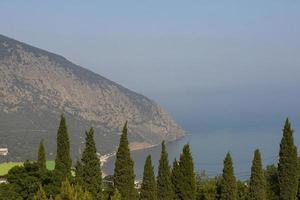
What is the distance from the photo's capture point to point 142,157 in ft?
582

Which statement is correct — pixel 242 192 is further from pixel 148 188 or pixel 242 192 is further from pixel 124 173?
pixel 124 173

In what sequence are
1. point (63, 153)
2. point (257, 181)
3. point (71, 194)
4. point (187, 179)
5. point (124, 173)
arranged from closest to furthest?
point (71, 194)
point (63, 153)
point (124, 173)
point (187, 179)
point (257, 181)

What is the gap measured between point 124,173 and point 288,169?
37.4 ft

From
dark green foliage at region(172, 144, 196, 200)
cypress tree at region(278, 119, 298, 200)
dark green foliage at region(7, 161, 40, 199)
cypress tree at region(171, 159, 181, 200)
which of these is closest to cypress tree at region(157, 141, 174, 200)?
cypress tree at region(171, 159, 181, 200)

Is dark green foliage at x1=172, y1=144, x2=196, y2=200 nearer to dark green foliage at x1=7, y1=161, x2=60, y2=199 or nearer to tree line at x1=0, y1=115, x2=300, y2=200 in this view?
tree line at x1=0, y1=115, x2=300, y2=200

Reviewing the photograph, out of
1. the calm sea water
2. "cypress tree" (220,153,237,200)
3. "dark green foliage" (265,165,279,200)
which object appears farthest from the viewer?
the calm sea water

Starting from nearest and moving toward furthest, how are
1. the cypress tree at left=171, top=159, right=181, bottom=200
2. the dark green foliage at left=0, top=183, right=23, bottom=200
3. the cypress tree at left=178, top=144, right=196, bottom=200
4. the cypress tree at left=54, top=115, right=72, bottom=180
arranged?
the dark green foliage at left=0, top=183, right=23, bottom=200 → the cypress tree at left=54, top=115, right=72, bottom=180 → the cypress tree at left=178, top=144, right=196, bottom=200 → the cypress tree at left=171, top=159, right=181, bottom=200

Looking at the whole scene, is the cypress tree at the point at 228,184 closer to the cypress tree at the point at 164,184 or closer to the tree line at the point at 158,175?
the tree line at the point at 158,175

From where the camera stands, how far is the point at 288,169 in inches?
1522

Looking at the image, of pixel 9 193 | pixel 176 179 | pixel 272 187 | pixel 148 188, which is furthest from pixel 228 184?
pixel 9 193

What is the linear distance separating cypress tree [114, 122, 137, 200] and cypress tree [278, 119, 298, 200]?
10.5 meters

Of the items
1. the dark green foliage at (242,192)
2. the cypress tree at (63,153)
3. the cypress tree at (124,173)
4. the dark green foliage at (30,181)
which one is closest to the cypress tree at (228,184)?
the dark green foliage at (242,192)

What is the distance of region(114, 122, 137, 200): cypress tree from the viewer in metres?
34.5

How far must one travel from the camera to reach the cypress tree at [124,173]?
34531 millimetres
